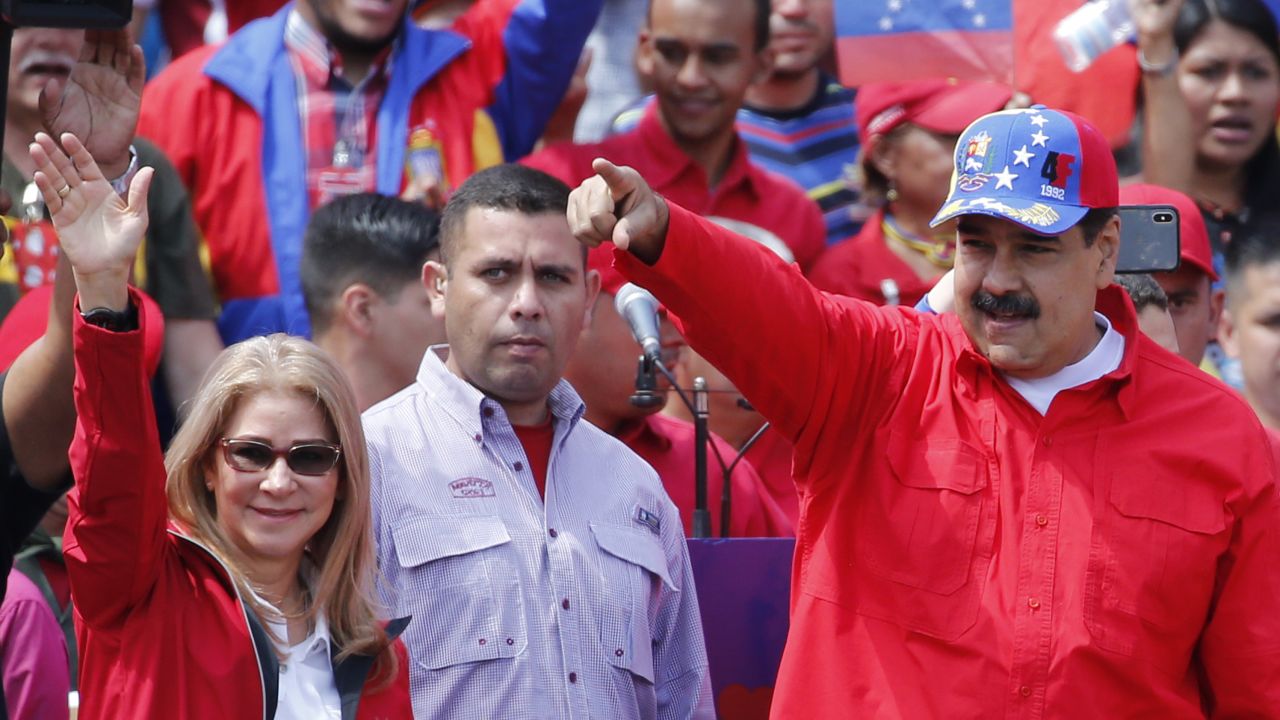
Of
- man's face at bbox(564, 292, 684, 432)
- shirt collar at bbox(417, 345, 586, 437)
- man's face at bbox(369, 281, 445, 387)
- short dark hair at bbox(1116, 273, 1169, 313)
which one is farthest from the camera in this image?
man's face at bbox(369, 281, 445, 387)

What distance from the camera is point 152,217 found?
18.3 feet

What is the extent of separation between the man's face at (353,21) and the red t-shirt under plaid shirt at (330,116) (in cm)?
4

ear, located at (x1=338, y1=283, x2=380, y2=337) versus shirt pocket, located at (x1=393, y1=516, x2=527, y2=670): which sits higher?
shirt pocket, located at (x1=393, y1=516, x2=527, y2=670)

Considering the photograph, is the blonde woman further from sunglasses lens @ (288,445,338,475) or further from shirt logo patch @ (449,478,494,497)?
shirt logo patch @ (449,478,494,497)

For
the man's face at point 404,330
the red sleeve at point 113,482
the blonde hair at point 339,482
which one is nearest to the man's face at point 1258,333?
the man's face at point 404,330

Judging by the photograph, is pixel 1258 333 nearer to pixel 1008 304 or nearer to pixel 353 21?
pixel 1008 304

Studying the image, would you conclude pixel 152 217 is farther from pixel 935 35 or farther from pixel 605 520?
pixel 935 35

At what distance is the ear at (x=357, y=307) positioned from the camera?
553 cm

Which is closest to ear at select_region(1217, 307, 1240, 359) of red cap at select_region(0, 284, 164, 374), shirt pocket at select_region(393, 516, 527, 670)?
shirt pocket at select_region(393, 516, 527, 670)

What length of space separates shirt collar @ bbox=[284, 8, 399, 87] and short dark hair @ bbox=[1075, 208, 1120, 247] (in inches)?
114

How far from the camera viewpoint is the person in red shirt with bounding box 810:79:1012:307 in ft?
20.7

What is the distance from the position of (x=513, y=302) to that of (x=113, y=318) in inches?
48.8

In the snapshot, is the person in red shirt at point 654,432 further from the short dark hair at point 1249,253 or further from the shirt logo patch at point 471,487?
the short dark hair at point 1249,253

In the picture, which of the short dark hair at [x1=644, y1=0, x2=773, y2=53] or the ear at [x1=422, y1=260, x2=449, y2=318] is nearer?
the ear at [x1=422, y1=260, x2=449, y2=318]
